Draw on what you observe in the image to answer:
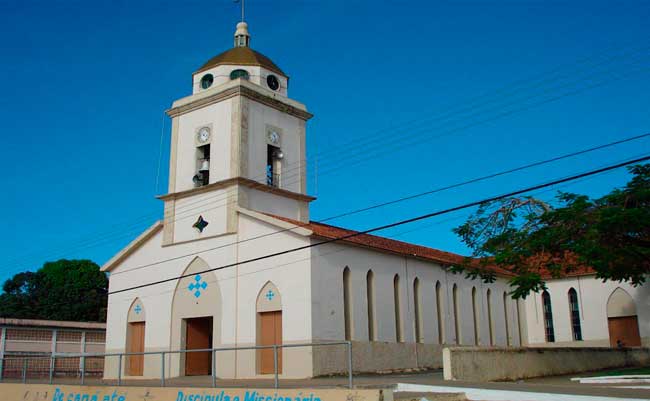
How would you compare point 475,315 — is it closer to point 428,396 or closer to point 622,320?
point 622,320

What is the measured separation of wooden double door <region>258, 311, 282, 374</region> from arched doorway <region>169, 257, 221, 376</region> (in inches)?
81.0

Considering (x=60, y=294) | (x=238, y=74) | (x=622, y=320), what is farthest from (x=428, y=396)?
(x=60, y=294)

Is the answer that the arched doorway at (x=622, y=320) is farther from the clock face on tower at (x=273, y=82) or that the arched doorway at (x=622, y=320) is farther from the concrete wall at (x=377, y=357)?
the clock face on tower at (x=273, y=82)

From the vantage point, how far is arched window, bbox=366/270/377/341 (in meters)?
27.7

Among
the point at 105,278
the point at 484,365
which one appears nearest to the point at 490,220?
the point at 484,365

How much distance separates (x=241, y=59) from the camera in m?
31.4

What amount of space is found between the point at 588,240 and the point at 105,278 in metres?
52.8

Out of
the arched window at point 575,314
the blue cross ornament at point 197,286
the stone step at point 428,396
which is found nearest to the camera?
the stone step at point 428,396

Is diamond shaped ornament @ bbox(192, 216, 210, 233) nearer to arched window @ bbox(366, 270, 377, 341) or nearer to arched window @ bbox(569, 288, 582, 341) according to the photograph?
arched window @ bbox(366, 270, 377, 341)

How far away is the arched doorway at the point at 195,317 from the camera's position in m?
27.7

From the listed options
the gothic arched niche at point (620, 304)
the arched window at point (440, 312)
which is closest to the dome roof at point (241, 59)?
the arched window at point (440, 312)

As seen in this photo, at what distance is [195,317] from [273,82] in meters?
11.3

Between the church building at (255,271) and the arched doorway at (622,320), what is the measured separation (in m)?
7.93

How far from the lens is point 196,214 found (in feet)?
96.3
